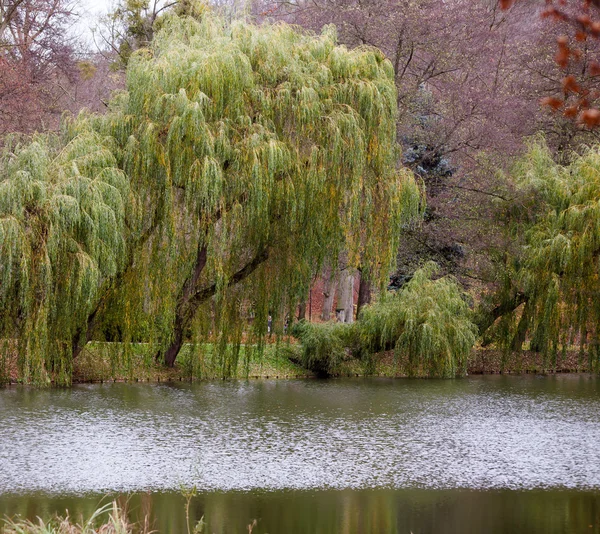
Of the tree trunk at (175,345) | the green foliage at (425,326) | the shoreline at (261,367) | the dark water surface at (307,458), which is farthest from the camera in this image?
the green foliage at (425,326)

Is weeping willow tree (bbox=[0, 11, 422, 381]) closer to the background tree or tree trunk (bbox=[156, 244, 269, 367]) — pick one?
tree trunk (bbox=[156, 244, 269, 367])

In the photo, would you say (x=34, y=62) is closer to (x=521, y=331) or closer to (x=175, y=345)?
(x=175, y=345)

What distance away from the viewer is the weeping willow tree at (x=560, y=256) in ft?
58.6

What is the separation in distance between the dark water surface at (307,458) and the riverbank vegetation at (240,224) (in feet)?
4.19

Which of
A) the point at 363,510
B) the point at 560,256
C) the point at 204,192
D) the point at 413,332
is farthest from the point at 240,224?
the point at 560,256

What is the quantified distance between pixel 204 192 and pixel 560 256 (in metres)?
8.90

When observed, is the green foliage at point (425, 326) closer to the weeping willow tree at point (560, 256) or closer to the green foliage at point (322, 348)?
→ the green foliage at point (322, 348)

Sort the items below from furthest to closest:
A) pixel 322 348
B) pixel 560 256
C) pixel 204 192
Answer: pixel 322 348
pixel 560 256
pixel 204 192

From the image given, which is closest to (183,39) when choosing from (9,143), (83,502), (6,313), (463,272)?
(9,143)

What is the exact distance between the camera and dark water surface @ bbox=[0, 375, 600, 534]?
302 inches

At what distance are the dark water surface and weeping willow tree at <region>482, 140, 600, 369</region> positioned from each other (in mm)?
2856

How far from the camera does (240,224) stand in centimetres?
1331

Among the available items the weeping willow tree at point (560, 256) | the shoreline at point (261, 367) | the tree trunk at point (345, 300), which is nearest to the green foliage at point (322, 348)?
the shoreline at point (261, 367)

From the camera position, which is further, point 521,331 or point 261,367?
point 521,331
